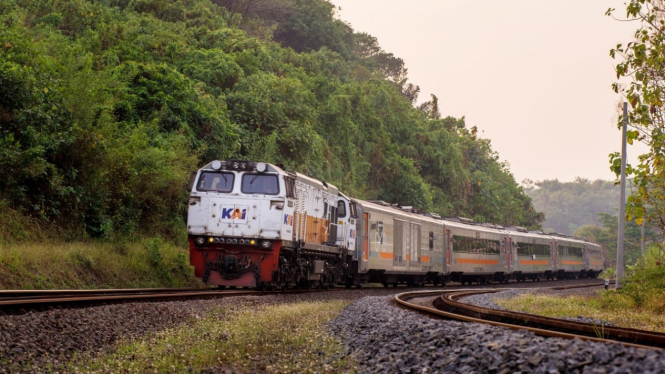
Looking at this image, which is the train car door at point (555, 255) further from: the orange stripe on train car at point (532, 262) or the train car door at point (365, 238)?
the train car door at point (365, 238)

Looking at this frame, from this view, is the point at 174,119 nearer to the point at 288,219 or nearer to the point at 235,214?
the point at 235,214

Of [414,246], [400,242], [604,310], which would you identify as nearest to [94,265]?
[604,310]

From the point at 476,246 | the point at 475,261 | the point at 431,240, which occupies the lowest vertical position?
the point at 475,261

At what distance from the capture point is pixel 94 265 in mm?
18156

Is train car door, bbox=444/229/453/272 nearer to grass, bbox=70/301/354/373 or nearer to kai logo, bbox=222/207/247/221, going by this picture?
kai logo, bbox=222/207/247/221

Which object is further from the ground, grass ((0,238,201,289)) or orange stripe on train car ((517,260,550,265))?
orange stripe on train car ((517,260,550,265))

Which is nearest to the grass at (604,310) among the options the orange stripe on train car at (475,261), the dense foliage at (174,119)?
the dense foliage at (174,119)

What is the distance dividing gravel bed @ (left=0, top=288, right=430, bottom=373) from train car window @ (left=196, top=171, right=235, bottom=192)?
6.14 meters

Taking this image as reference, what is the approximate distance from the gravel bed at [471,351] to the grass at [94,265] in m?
8.04

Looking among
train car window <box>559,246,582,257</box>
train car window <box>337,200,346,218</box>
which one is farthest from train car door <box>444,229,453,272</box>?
train car window <box>559,246,582,257</box>

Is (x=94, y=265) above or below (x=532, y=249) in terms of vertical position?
below

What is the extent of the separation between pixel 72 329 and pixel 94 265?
9417 mm

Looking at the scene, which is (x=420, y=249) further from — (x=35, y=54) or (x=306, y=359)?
(x=306, y=359)

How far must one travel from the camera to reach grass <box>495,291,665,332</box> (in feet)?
43.7
